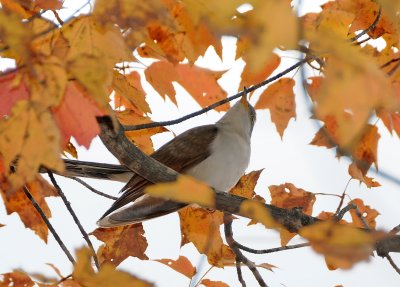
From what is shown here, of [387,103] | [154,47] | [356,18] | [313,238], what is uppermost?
[356,18]

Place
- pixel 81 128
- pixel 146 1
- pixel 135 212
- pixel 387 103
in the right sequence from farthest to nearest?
pixel 135 212 < pixel 81 128 < pixel 146 1 < pixel 387 103

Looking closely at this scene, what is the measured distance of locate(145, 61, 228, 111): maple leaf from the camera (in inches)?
112

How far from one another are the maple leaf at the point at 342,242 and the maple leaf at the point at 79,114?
2.41 feet

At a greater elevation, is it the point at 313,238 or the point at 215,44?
the point at 215,44

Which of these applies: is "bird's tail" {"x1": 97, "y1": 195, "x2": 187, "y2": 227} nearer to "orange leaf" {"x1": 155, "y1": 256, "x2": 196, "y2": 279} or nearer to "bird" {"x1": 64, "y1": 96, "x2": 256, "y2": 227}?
"bird" {"x1": 64, "y1": 96, "x2": 256, "y2": 227}

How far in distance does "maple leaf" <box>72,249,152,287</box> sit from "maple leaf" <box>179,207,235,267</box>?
4.10 ft

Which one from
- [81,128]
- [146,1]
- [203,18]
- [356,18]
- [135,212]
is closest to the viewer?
[203,18]

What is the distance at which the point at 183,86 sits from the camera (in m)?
3.04

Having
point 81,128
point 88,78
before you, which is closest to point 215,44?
point 81,128

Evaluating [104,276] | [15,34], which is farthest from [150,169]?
[15,34]

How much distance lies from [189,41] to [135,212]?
105 centimetres

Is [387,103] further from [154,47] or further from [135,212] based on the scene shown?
[135,212]

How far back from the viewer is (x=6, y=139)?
1.54m

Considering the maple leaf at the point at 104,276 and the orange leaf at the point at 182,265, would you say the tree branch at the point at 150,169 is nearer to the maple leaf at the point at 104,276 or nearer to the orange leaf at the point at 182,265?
the orange leaf at the point at 182,265
